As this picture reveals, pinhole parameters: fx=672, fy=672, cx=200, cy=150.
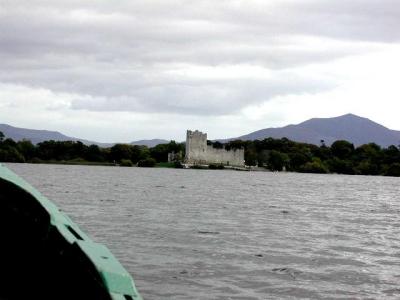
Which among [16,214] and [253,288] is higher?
[16,214]

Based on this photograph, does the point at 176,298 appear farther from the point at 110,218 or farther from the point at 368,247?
the point at 110,218

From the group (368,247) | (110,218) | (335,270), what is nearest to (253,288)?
(335,270)

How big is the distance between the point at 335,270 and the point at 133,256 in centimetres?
804

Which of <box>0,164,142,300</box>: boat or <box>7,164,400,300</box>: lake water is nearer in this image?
<box>0,164,142,300</box>: boat

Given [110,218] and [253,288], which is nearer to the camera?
[253,288]

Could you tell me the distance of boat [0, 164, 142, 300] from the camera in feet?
22.3

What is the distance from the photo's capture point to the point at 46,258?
7.41 meters

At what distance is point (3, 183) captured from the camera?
23.6 ft

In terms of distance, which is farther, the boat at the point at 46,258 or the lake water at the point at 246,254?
the lake water at the point at 246,254

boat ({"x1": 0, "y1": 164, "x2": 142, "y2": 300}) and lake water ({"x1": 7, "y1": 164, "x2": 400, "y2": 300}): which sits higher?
boat ({"x1": 0, "y1": 164, "x2": 142, "y2": 300})

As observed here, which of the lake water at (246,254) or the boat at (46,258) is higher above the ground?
the boat at (46,258)

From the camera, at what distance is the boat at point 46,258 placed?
679 cm

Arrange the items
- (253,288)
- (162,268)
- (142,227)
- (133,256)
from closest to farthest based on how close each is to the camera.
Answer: (253,288) → (162,268) → (133,256) → (142,227)

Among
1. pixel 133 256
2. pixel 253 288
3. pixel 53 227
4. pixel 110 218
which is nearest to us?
pixel 53 227
